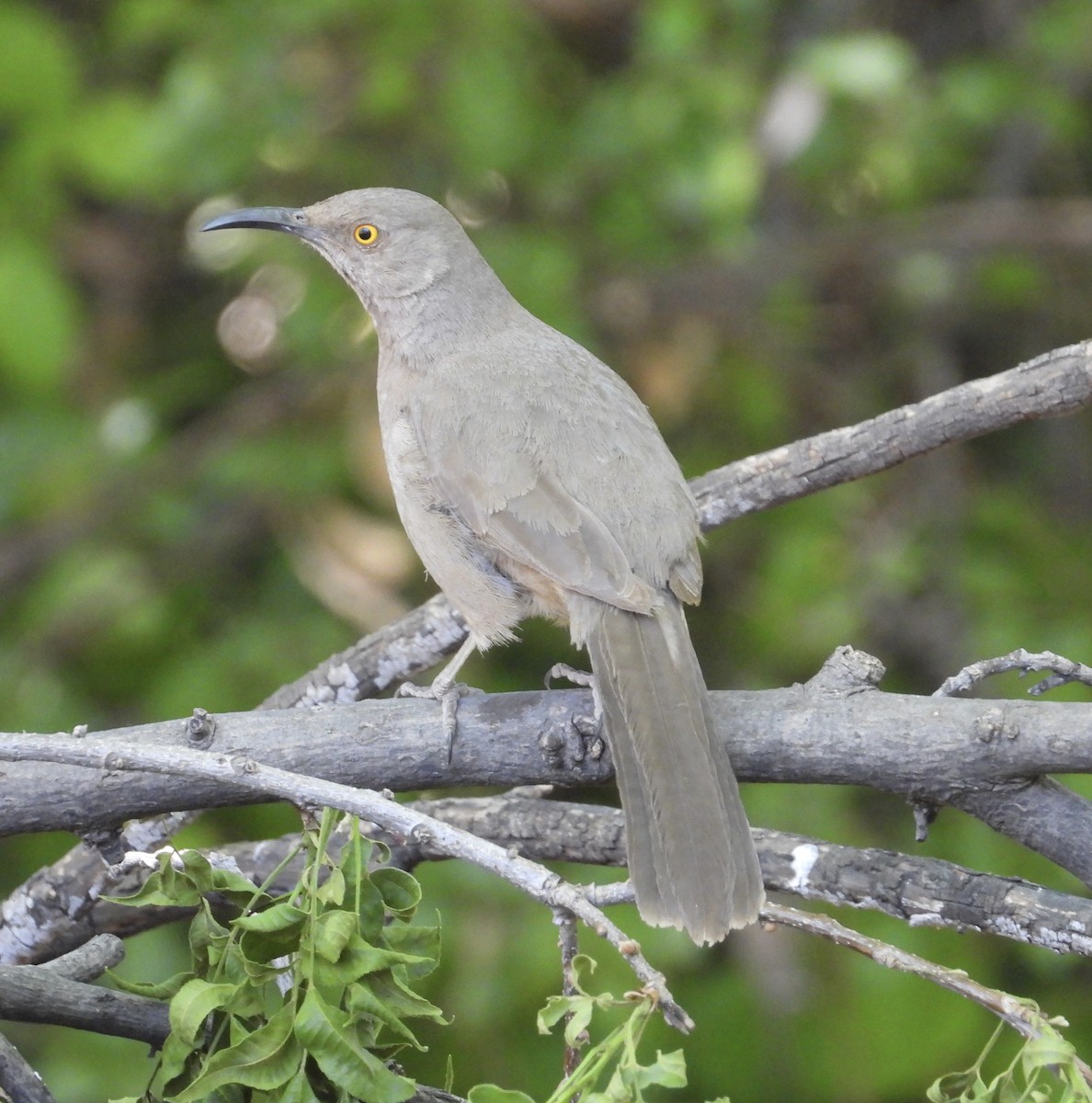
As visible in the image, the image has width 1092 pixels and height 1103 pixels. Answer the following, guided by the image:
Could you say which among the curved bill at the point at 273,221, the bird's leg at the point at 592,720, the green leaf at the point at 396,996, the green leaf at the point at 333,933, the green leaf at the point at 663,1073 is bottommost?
the bird's leg at the point at 592,720

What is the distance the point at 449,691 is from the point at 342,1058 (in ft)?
3.42

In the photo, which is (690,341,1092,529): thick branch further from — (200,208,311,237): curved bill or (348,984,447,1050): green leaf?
(348,984,447,1050): green leaf

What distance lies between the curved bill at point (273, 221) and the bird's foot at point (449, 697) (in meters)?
1.71

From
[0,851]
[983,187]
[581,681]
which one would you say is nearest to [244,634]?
[0,851]

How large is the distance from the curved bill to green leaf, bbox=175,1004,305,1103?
2.92 meters

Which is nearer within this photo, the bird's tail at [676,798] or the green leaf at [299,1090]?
the green leaf at [299,1090]

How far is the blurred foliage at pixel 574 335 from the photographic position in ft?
15.7

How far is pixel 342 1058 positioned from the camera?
1.79 meters

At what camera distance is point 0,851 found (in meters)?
4.95

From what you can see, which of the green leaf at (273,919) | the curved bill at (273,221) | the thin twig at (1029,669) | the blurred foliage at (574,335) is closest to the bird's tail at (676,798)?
the thin twig at (1029,669)

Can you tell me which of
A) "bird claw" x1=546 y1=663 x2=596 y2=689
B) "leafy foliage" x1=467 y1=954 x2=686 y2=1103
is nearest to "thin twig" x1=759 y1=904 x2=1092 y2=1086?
"leafy foliage" x1=467 y1=954 x2=686 y2=1103

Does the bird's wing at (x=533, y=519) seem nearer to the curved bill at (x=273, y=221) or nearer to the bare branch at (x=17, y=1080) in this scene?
the curved bill at (x=273, y=221)

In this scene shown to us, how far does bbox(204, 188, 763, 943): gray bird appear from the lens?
2623 mm

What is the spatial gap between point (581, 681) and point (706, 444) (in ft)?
9.12
